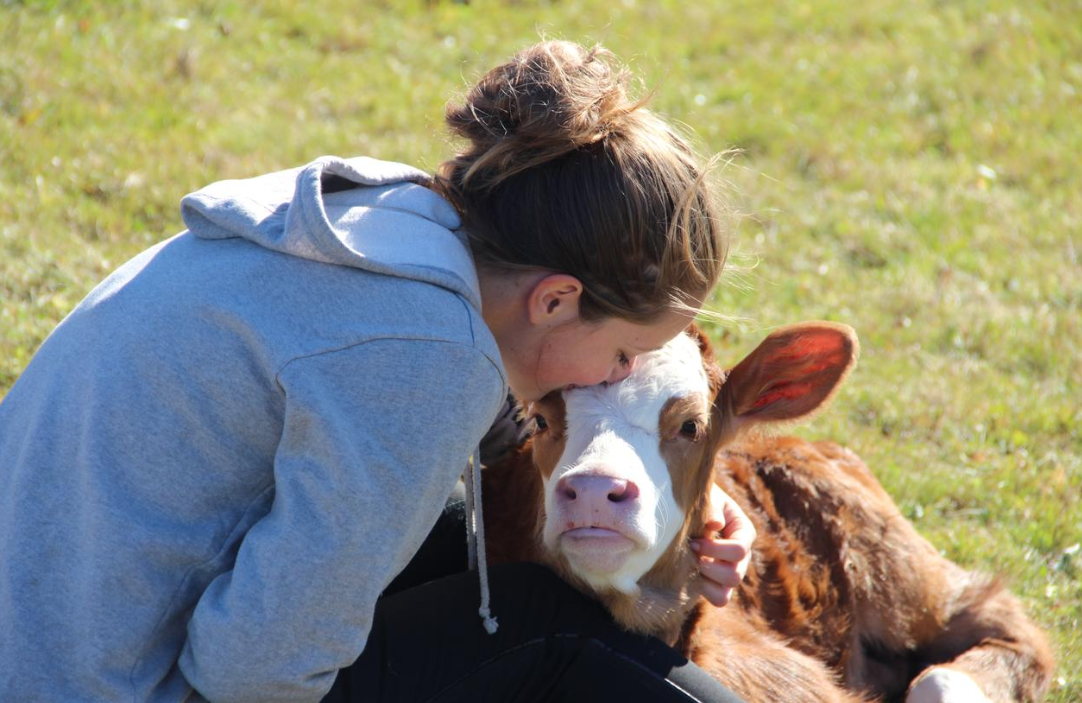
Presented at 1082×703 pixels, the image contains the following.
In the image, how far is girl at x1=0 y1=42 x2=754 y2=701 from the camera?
2.27 meters

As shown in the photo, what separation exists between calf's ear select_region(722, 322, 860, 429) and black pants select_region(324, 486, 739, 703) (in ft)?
2.66

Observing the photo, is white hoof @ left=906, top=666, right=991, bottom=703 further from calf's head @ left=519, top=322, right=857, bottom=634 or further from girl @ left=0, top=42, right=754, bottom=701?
girl @ left=0, top=42, right=754, bottom=701

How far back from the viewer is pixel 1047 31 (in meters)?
9.77

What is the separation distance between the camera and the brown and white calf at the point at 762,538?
3043mm

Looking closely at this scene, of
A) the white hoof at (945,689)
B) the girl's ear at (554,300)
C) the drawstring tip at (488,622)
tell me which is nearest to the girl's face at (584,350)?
the girl's ear at (554,300)

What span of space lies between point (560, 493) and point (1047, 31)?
8.45m

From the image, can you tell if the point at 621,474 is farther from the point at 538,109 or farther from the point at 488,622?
the point at 538,109

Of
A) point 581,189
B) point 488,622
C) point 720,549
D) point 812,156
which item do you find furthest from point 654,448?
point 812,156

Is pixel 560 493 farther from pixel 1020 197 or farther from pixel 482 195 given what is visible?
pixel 1020 197

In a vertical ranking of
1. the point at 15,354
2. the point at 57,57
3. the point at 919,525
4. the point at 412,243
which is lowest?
the point at 919,525

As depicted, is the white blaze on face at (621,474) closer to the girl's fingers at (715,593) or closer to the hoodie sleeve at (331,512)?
the girl's fingers at (715,593)

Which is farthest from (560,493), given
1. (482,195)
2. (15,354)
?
(15,354)

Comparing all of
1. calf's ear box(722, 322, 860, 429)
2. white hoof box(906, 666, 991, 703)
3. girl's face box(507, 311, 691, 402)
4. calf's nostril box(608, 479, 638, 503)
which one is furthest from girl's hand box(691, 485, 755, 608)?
white hoof box(906, 666, 991, 703)

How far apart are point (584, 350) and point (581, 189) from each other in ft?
1.30
